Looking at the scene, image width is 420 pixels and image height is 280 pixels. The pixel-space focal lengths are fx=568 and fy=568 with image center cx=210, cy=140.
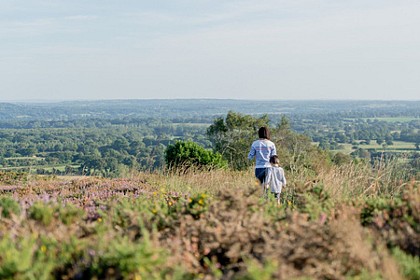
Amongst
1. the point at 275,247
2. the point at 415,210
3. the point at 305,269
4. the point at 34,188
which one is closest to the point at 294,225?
the point at 275,247

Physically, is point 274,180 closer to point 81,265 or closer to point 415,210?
point 415,210

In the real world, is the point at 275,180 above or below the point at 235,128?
above

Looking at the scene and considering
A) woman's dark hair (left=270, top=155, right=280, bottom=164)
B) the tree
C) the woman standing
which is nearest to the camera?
woman's dark hair (left=270, top=155, right=280, bottom=164)

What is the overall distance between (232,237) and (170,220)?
3.06 ft

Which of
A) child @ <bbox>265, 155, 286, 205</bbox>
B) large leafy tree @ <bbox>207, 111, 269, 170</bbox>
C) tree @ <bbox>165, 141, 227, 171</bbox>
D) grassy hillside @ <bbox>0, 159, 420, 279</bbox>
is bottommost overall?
large leafy tree @ <bbox>207, 111, 269, 170</bbox>

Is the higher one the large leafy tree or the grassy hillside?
the grassy hillside

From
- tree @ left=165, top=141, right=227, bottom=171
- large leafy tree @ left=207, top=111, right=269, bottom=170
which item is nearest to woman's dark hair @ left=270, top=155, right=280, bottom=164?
tree @ left=165, top=141, right=227, bottom=171

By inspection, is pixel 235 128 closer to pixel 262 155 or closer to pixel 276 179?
pixel 262 155

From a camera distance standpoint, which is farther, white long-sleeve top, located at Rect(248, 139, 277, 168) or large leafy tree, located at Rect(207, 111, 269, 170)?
large leafy tree, located at Rect(207, 111, 269, 170)

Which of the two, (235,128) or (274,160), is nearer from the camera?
(274,160)

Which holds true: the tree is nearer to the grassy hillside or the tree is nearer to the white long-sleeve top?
the white long-sleeve top

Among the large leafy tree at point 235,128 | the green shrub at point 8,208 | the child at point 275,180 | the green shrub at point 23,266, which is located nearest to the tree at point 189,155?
the child at point 275,180

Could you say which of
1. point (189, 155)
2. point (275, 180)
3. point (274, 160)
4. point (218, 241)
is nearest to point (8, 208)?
point (218, 241)

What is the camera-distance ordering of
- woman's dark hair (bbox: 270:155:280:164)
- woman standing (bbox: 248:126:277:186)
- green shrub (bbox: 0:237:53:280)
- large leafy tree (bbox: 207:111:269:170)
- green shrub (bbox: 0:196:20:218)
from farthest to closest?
large leafy tree (bbox: 207:111:269:170), woman standing (bbox: 248:126:277:186), woman's dark hair (bbox: 270:155:280:164), green shrub (bbox: 0:196:20:218), green shrub (bbox: 0:237:53:280)
